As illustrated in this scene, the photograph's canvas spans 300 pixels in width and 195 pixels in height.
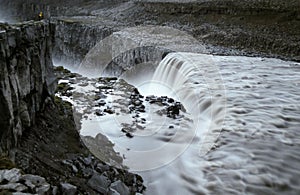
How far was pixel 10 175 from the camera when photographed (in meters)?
3.27

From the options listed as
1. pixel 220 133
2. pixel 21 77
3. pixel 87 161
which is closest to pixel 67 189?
pixel 87 161

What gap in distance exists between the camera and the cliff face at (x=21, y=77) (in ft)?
16.6

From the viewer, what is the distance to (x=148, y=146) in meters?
7.64

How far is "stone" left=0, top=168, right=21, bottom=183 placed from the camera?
3.18 m

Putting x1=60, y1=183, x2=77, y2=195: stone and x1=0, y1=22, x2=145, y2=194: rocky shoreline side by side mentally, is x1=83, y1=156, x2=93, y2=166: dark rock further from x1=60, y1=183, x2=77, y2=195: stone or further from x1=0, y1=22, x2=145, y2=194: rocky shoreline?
x1=60, y1=183, x2=77, y2=195: stone

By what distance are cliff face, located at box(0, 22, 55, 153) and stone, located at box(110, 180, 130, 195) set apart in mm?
1956

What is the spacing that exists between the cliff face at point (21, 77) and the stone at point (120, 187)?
196 cm

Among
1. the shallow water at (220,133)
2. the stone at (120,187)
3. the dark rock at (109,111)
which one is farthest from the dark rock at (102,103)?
the stone at (120,187)

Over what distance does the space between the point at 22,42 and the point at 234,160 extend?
5071 millimetres

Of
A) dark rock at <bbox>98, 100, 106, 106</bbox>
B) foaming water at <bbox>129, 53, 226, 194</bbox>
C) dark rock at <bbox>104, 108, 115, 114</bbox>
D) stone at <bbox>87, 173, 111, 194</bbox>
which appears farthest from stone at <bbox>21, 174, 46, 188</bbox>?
dark rock at <bbox>98, 100, 106, 106</bbox>

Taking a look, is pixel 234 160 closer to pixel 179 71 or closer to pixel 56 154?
pixel 56 154

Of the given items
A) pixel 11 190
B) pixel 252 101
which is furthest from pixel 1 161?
pixel 252 101

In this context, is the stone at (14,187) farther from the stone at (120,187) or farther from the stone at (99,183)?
the stone at (120,187)

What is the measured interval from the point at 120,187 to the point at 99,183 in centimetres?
40
